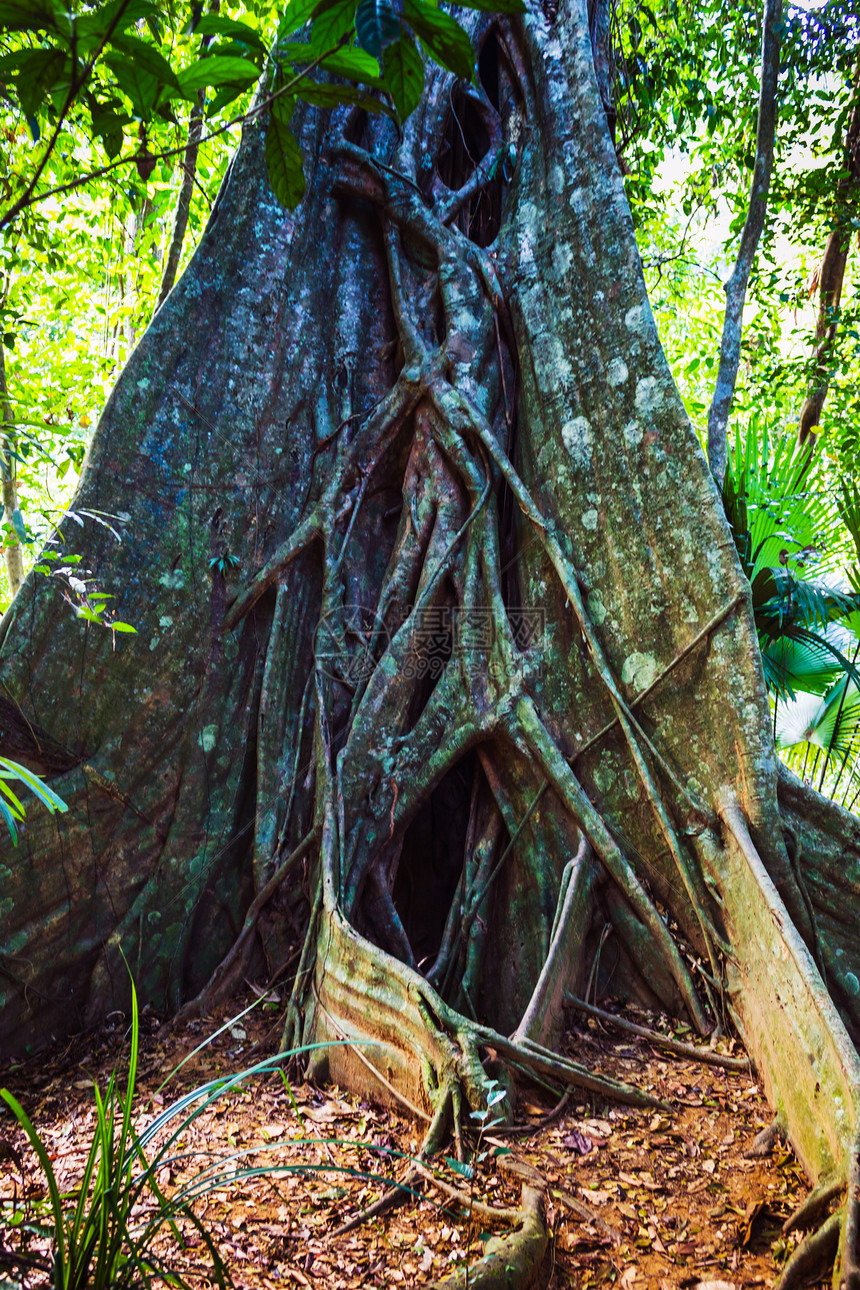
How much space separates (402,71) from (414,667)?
8.88ft

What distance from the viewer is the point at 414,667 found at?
364 centimetres

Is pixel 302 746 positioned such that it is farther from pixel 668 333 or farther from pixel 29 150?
pixel 668 333

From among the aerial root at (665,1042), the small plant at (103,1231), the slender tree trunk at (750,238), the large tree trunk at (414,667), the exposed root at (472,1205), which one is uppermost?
the slender tree trunk at (750,238)

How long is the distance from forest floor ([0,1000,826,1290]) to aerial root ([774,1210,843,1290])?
0.05 m

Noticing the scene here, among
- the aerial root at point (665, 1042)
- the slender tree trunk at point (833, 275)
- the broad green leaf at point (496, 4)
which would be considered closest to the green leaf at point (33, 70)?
the broad green leaf at point (496, 4)

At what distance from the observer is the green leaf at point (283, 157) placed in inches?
46.8

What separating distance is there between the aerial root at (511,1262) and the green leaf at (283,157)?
1.96 m

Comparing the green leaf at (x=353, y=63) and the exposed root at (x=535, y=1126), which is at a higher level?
the green leaf at (x=353, y=63)

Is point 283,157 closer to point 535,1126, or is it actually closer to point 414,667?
point 535,1126

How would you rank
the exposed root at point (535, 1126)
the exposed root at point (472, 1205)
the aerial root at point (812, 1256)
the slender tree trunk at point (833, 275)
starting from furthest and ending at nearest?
the slender tree trunk at point (833, 275), the exposed root at point (535, 1126), the exposed root at point (472, 1205), the aerial root at point (812, 1256)

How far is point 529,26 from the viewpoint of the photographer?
4680 mm

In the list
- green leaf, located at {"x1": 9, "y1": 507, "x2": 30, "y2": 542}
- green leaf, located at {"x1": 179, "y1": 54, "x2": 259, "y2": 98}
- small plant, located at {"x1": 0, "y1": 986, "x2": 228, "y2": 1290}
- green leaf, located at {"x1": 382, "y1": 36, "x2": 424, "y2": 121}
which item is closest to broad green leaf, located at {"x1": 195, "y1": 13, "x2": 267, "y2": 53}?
green leaf, located at {"x1": 179, "y1": 54, "x2": 259, "y2": 98}

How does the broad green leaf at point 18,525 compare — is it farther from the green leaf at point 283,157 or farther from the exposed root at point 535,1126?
the exposed root at point 535,1126

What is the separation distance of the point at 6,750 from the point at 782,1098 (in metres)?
2.87
